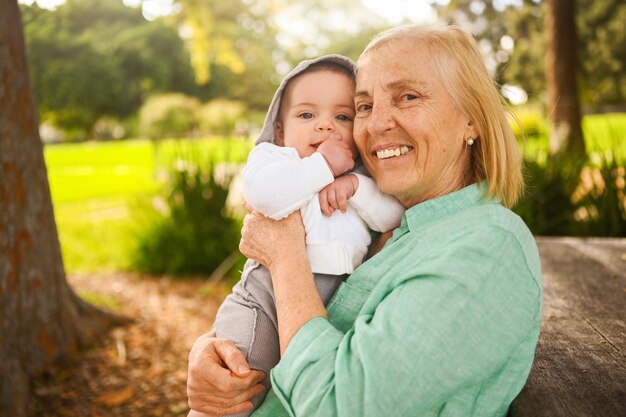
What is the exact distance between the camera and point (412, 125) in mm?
1541

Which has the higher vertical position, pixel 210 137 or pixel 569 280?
pixel 210 137

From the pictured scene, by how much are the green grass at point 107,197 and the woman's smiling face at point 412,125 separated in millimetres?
3529

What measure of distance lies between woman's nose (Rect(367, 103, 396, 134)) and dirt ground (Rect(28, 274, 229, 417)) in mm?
2403

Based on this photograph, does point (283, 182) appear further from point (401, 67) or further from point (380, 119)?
point (401, 67)

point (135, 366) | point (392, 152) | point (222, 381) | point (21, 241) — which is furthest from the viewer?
point (135, 366)

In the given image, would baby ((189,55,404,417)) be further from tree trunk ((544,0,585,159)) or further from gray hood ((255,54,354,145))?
tree trunk ((544,0,585,159))

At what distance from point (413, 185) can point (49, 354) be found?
103 inches

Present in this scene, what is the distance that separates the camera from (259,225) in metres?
1.67

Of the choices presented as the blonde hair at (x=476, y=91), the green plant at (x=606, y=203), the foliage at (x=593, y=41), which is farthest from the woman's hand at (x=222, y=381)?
the foliage at (x=593, y=41)

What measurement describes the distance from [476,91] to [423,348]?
2.46 feet

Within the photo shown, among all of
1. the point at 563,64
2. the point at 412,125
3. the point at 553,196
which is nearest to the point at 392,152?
the point at 412,125

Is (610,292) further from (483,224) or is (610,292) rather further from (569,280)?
(483,224)

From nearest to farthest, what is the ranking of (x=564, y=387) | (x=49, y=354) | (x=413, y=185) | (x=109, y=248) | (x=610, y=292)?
(x=564, y=387), (x=413, y=185), (x=610, y=292), (x=49, y=354), (x=109, y=248)

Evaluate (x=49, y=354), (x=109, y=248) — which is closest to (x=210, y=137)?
(x=109, y=248)
